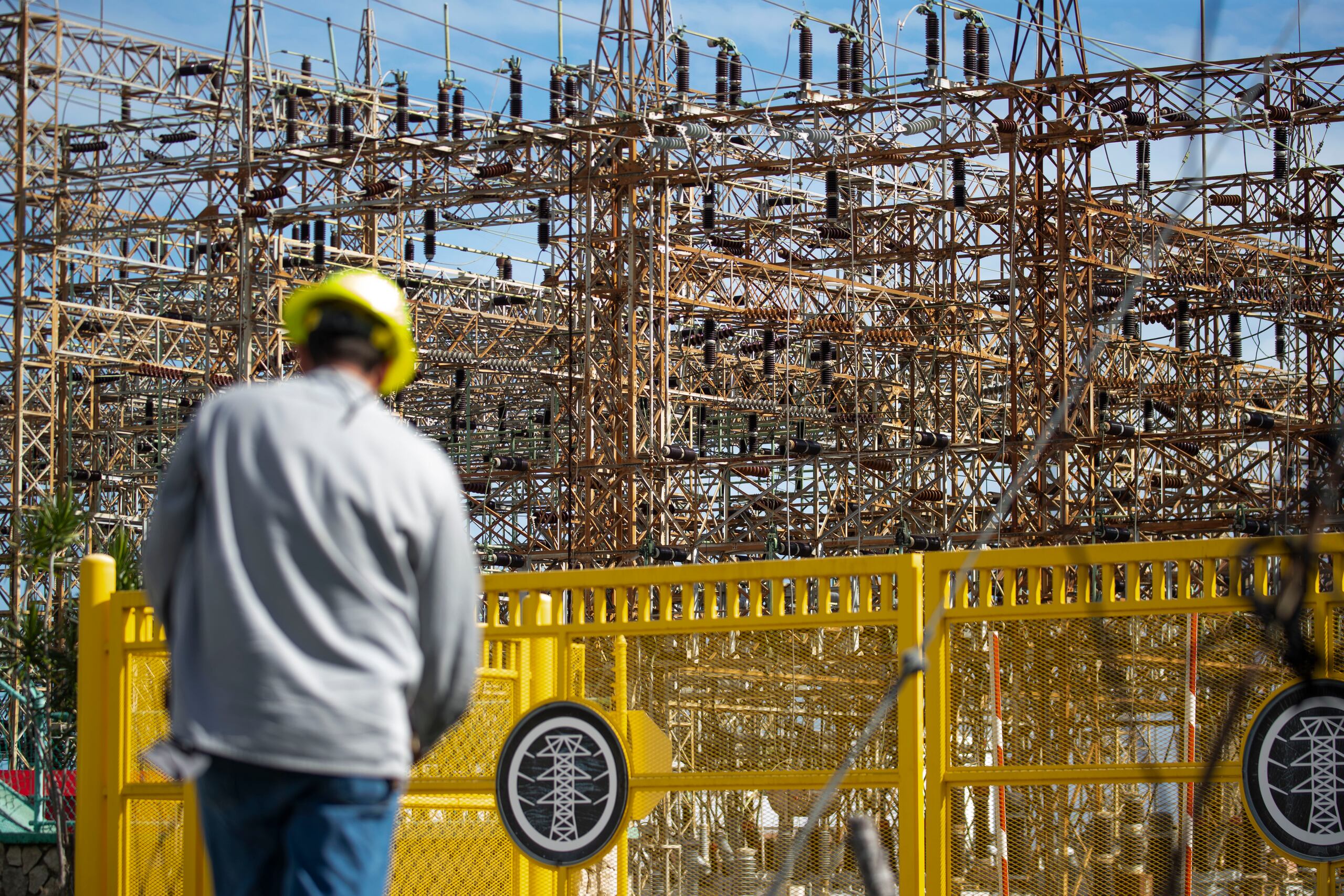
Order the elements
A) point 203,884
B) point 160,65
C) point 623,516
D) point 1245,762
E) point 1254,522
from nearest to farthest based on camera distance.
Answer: point 1245,762
point 203,884
point 1254,522
point 623,516
point 160,65

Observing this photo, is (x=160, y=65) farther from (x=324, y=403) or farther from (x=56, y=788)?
(x=324, y=403)

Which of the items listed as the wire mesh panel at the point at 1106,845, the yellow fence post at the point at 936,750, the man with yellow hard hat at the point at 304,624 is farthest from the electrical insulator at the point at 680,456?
the man with yellow hard hat at the point at 304,624

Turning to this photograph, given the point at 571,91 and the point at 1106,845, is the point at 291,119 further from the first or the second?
the point at 1106,845

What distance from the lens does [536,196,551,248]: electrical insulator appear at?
98.3 feet

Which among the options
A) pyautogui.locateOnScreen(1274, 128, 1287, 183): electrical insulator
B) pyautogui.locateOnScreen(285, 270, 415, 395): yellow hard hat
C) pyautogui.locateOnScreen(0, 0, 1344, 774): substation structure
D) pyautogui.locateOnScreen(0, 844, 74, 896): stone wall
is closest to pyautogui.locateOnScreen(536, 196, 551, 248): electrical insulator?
pyautogui.locateOnScreen(0, 0, 1344, 774): substation structure

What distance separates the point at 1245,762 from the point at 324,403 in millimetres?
4076

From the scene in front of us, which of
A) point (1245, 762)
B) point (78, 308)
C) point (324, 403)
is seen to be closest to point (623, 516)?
point (78, 308)

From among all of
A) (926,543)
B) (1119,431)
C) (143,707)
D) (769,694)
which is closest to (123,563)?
(143,707)

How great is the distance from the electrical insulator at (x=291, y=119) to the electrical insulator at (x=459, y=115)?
2806 mm

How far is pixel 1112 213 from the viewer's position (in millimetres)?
26875

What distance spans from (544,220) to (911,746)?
2473 cm

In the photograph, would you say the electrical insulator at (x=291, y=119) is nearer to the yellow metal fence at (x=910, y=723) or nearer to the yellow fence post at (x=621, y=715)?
the yellow metal fence at (x=910, y=723)

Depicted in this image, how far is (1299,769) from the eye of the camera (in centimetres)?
605

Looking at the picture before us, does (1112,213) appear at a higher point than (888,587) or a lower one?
higher
